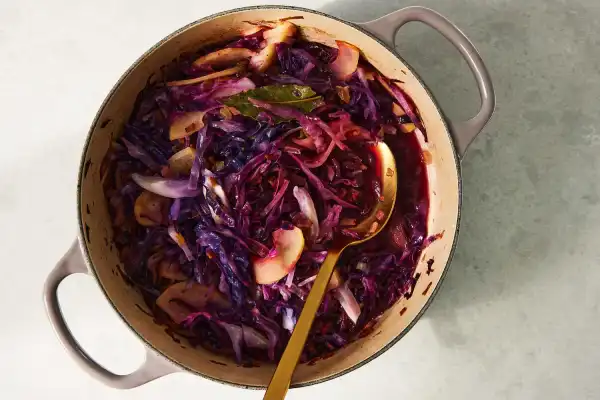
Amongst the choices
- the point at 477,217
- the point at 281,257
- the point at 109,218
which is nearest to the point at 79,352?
the point at 109,218

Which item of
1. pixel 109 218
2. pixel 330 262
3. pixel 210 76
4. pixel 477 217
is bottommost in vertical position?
pixel 477 217

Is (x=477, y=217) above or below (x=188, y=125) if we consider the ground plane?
below

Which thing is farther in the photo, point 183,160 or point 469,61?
point 183,160

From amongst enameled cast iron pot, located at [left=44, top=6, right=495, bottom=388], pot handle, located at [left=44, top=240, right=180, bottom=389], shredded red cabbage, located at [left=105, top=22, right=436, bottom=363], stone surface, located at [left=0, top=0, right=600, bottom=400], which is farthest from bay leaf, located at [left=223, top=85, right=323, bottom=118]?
pot handle, located at [left=44, top=240, right=180, bottom=389]

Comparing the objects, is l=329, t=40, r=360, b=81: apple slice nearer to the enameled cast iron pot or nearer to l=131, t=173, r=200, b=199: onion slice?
the enameled cast iron pot

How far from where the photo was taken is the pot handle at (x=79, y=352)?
1161mm

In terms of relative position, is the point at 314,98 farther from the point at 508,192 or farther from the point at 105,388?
the point at 105,388

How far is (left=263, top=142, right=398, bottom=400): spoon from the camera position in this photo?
3.81 feet

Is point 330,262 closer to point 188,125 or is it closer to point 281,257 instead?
point 281,257

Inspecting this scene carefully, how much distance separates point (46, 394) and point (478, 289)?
896mm

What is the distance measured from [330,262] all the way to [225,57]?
1.41ft

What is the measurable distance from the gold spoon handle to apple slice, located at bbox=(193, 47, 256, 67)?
1.37ft

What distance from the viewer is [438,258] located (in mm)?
1276

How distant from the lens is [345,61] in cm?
131
